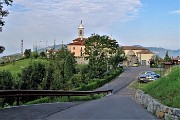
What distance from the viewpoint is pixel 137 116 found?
47.1 feet

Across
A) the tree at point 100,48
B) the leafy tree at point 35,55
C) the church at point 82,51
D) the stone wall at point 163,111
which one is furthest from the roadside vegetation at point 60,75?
the church at point 82,51

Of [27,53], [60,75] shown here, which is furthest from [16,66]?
[60,75]

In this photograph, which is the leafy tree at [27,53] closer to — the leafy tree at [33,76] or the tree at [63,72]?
the tree at [63,72]

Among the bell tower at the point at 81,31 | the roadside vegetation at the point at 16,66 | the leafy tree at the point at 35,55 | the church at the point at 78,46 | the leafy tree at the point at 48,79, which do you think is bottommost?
the leafy tree at the point at 48,79

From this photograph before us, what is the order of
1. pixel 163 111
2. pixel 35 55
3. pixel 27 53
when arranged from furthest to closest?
pixel 27 53 < pixel 35 55 < pixel 163 111

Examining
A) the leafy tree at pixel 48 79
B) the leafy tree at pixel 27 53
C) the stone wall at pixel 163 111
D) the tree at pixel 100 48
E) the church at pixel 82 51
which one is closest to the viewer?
the stone wall at pixel 163 111

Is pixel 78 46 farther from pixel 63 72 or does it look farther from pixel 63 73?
pixel 63 73

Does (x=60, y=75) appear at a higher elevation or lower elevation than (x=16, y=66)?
lower

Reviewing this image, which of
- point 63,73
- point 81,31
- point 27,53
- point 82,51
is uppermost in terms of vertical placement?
point 81,31

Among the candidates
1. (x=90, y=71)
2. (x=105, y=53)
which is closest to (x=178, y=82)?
(x=90, y=71)

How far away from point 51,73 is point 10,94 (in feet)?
147

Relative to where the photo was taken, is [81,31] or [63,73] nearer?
[63,73]

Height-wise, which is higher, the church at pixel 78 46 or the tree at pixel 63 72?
the church at pixel 78 46

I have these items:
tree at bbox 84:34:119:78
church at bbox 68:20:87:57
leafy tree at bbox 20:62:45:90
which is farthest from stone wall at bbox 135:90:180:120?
church at bbox 68:20:87:57
